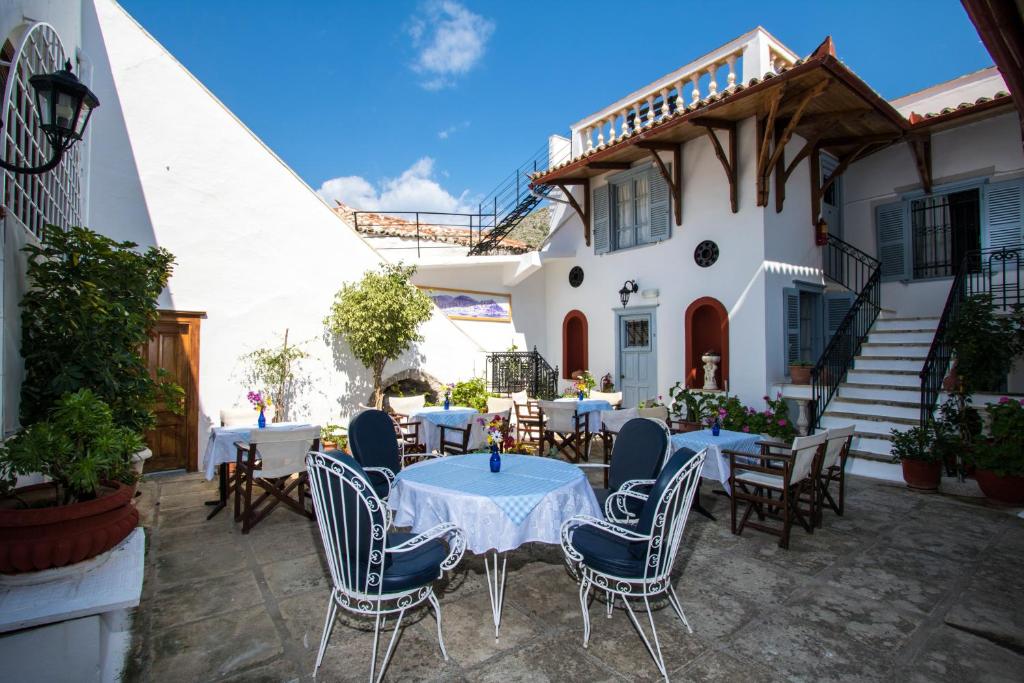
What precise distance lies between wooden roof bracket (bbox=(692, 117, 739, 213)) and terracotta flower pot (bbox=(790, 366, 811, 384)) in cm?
267

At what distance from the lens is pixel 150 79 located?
6.93 metres

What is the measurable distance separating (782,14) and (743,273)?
Result: 3.97 m

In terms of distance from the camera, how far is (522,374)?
35.4ft

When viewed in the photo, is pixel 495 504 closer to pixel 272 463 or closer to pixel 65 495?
pixel 65 495

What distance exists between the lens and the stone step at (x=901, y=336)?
7.98 m

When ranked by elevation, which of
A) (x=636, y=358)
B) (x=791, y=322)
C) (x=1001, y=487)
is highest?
(x=791, y=322)

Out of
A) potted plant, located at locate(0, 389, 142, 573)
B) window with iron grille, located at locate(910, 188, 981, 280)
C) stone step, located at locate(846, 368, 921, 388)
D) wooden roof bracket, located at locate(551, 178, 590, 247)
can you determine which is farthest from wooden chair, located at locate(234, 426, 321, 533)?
window with iron grille, located at locate(910, 188, 981, 280)

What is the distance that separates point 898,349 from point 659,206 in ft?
14.9

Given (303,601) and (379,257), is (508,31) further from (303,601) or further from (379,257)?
(303,601)

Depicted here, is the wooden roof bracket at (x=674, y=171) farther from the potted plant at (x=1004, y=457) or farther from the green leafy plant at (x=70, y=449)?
the green leafy plant at (x=70, y=449)

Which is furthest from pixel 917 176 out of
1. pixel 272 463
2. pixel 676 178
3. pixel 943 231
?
pixel 272 463

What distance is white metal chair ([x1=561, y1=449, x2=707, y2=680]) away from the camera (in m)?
2.57

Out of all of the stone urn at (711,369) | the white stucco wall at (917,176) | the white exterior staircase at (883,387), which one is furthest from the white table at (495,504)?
the white stucco wall at (917,176)

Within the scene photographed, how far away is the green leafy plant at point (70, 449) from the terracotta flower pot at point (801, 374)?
319 inches
